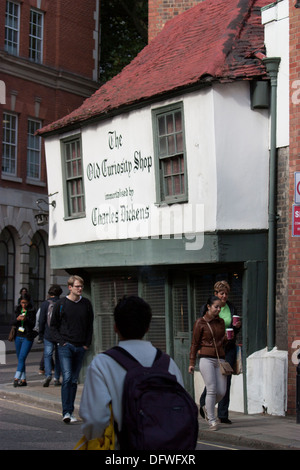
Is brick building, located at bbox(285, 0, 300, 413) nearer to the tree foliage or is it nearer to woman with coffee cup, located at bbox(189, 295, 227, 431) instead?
woman with coffee cup, located at bbox(189, 295, 227, 431)

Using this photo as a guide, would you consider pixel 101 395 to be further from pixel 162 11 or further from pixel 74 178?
pixel 162 11

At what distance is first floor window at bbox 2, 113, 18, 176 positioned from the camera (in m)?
29.7

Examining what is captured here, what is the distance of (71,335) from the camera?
11492 millimetres

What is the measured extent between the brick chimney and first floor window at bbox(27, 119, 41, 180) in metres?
12.7

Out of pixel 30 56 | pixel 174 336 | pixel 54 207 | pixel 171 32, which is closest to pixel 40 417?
pixel 174 336

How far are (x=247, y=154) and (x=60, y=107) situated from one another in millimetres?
19496

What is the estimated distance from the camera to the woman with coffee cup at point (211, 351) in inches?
437

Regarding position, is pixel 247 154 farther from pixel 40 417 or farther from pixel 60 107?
pixel 60 107

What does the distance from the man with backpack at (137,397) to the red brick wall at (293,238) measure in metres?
8.05

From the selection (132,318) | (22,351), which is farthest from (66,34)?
(132,318)

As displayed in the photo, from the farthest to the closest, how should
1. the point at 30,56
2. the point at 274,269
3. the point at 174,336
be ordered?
1. the point at 30,56
2. the point at 174,336
3. the point at 274,269

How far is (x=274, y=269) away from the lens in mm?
13219

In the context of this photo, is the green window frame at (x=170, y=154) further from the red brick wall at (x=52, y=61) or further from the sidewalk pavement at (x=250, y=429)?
the red brick wall at (x=52, y=61)

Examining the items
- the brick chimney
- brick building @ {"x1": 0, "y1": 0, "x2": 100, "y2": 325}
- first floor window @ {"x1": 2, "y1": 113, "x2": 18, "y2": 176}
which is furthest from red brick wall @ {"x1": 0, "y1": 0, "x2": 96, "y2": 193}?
the brick chimney
